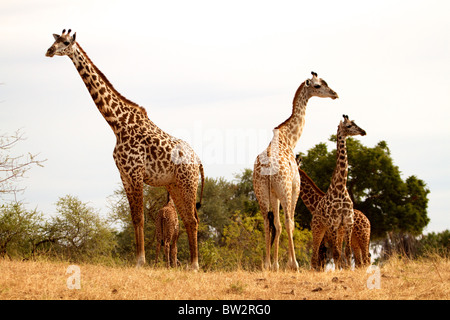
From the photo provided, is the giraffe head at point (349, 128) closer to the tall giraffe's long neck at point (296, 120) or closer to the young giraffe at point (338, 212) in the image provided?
the young giraffe at point (338, 212)

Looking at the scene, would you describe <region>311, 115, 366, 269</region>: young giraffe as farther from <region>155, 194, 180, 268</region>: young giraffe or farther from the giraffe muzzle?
the giraffe muzzle

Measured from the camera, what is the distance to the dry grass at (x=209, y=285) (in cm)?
892

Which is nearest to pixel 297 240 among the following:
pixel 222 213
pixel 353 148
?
pixel 222 213

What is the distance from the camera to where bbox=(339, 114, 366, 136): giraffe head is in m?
13.7

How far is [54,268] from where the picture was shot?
37.7 feet

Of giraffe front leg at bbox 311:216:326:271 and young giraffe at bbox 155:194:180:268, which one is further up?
young giraffe at bbox 155:194:180:268

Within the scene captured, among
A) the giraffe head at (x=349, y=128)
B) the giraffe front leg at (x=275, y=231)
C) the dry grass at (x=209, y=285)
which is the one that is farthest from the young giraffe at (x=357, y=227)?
the dry grass at (x=209, y=285)

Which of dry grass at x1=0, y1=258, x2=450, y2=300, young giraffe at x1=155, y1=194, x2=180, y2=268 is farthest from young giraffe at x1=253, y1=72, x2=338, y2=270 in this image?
young giraffe at x1=155, y1=194, x2=180, y2=268

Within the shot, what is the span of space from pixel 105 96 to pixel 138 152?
1.49 meters

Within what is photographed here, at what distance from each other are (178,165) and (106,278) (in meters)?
3.27

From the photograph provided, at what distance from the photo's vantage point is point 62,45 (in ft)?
39.0

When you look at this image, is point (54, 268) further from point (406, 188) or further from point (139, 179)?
point (406, 188)
